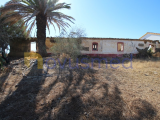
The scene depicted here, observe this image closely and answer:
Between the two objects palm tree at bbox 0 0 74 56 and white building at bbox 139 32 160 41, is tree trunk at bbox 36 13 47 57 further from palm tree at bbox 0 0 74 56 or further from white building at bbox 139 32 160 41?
white building at bbox 139 32 160 41

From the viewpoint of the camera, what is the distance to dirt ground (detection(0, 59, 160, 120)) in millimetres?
2666

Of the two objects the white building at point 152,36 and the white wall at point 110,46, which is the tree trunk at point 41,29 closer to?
the white wall at point 110,46

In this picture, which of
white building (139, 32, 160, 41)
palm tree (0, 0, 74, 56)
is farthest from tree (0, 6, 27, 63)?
white building (139, 32, 160, 41)

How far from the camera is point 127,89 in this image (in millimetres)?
3977

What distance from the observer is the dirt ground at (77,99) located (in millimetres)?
2666

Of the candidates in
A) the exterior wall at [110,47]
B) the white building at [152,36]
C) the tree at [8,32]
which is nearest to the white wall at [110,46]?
the exterior wall at [110,47]

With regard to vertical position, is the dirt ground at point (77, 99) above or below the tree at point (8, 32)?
below

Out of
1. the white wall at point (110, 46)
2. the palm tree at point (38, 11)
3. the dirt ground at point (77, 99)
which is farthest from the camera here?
the white wall at point (110, 46)

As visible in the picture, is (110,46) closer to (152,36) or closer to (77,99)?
(77,99)

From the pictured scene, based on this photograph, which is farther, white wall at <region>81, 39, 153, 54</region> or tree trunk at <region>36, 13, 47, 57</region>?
white wall at <region>81, 39, 153, 54</region>

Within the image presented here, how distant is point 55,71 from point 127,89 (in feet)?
12.0

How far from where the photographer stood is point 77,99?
326cm

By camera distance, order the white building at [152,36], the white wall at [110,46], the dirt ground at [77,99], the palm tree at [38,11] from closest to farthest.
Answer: the dirt ground at [77,99] → the palm tree at [38,11] → the white wall at [110,46] → the white building at [152,36]

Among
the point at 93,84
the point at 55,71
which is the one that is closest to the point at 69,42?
the point at 55,71
